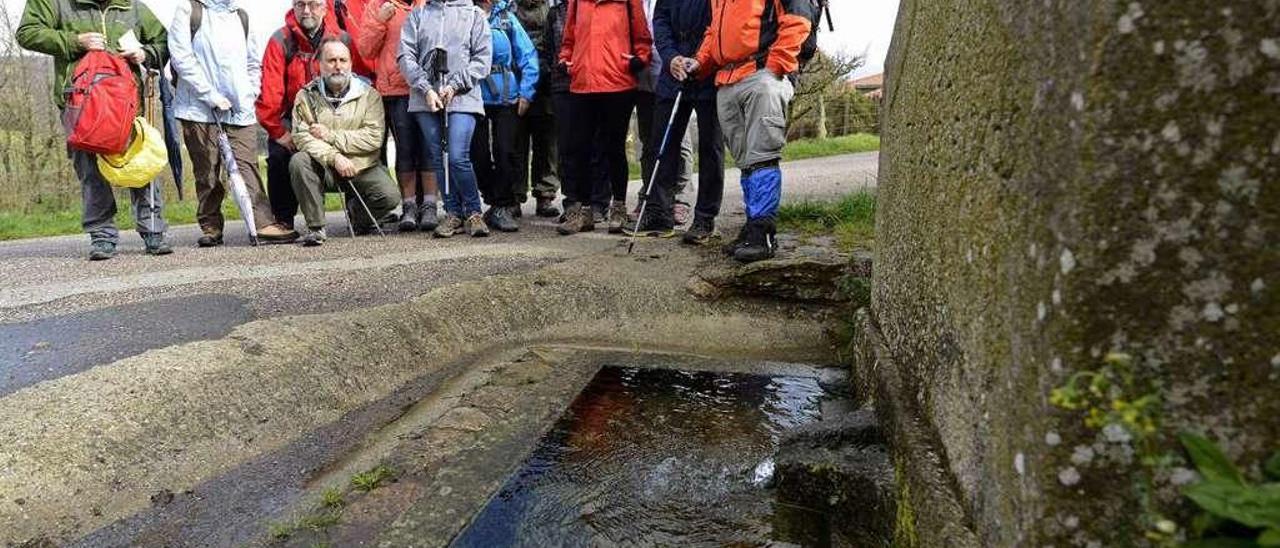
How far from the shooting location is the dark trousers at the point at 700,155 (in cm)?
538

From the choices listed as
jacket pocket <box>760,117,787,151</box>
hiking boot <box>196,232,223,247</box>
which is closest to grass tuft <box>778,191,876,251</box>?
jacket pocket <box>760,117,787,151</box>

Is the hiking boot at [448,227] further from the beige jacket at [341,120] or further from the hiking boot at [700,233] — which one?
the hiking boot at [700,233]

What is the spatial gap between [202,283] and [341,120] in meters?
2.02

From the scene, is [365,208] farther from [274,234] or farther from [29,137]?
[29,137]

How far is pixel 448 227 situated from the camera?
614 cm

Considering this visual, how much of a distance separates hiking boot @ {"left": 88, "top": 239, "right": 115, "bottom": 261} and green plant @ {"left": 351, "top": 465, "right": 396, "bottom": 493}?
4309 millimetres

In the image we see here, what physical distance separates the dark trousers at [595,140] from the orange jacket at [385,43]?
4.41 feet

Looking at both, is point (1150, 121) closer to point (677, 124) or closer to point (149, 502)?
point (149, 502)

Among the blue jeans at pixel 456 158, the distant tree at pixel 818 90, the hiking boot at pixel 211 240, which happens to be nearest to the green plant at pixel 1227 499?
the blue jeans at pixel 456 158

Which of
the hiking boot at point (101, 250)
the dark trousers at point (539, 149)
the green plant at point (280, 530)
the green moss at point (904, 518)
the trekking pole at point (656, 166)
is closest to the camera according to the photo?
the green moss at point (904, 518)

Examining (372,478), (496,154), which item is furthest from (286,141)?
(372,478)

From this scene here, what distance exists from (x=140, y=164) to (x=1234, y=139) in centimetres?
598

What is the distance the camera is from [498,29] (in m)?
6.28

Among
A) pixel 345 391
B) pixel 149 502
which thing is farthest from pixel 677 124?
pixel 149 502
